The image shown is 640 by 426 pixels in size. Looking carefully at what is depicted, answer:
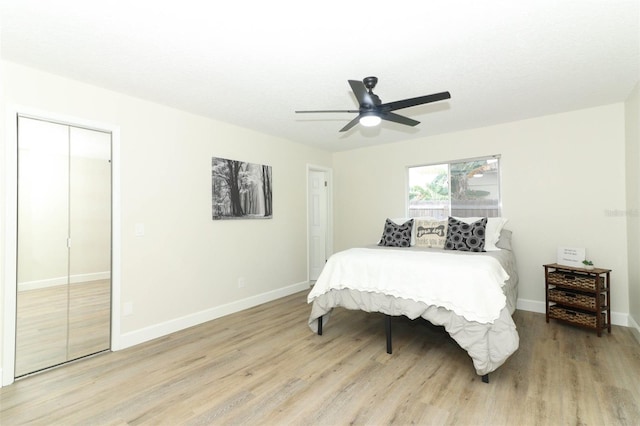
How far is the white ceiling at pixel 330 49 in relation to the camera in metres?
1.79

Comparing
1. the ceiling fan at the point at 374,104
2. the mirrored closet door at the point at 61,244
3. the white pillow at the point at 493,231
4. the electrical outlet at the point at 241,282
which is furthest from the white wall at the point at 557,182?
the mirrored closet door at the point at 61,244

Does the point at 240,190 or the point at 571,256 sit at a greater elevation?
the point at 240,190

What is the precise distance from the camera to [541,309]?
149 inches

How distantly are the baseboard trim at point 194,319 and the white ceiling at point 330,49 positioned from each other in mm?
2291

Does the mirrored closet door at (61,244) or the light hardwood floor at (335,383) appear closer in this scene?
the light hardwood floor at (335,383)

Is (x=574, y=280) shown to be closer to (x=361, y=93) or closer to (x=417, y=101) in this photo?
(x=417, y=101)

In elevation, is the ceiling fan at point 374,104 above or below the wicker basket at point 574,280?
above

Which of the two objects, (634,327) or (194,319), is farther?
(194,319)

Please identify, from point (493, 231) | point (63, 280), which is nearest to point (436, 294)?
point (493, 231)

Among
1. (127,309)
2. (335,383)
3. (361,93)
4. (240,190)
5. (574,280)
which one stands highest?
(361,93)

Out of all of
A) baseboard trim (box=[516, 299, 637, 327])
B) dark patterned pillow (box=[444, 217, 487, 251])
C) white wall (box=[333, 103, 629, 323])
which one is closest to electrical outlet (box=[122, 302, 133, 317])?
dark patterned pillow (box=[444, 217, 487, 251])

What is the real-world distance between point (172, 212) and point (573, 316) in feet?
14.1

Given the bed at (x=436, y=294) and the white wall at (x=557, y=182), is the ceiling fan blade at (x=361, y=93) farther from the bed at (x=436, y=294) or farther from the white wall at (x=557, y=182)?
the white wall at (x=557, y=182)

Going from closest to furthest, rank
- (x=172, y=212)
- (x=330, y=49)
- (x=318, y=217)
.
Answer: (x=330, y=49) → (x=172, y=212) → (x=318, y=217)
